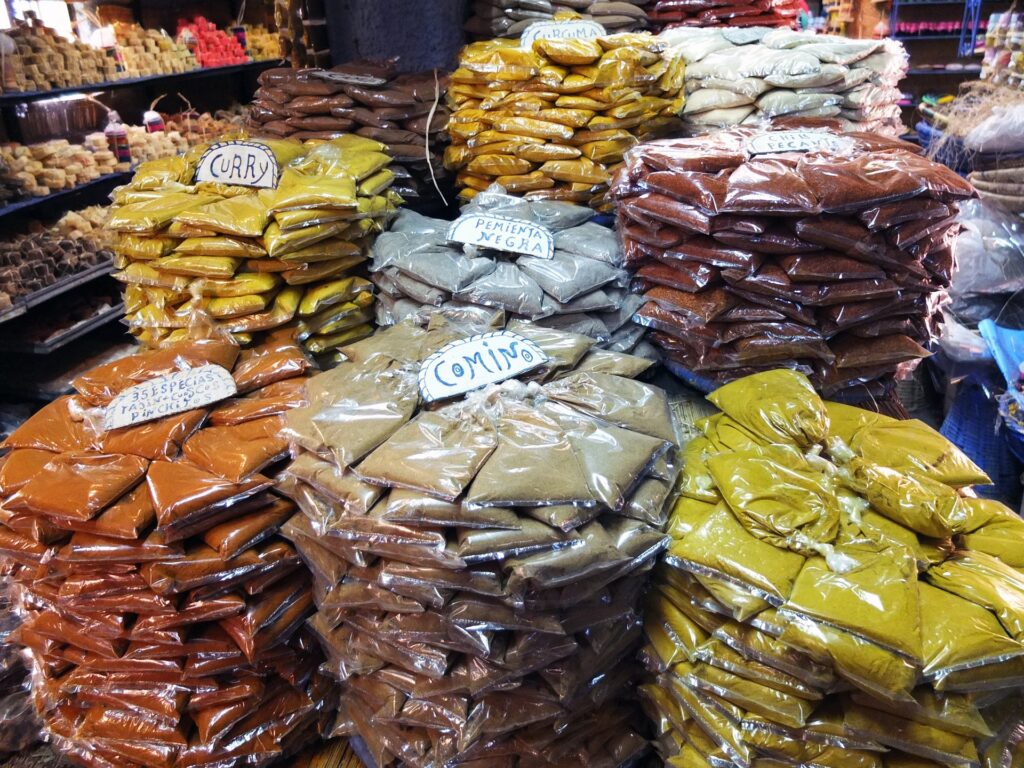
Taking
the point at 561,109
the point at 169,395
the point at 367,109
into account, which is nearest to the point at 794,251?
the point at 561,109

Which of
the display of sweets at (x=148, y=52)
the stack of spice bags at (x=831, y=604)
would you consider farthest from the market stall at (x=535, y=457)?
the display of sweets at (x=148, y=52)

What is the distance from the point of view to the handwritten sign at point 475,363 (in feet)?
4.83

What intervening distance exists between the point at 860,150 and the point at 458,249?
1066 millimetres

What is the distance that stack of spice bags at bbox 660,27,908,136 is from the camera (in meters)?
2.29

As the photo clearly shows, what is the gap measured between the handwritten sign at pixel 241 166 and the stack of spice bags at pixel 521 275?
37 centimetres

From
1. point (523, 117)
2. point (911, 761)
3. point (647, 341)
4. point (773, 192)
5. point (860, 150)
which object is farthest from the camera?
point (523, 117)

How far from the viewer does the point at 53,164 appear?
12.6 ft

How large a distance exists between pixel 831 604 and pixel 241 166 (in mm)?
1876

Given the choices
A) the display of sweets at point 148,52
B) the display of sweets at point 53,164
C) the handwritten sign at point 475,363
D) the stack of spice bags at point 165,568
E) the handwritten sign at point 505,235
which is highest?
the display of sweets at point 148,52

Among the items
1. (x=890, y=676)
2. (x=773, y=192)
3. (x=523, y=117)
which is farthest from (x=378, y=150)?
(x=890, y=676)

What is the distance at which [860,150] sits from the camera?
71.5 inches

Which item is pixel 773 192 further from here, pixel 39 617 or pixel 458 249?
pixel 39 617

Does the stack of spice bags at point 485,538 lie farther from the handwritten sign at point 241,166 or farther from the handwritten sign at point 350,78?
the handwritten sign at point 350,78

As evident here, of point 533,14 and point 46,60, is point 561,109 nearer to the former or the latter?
point 533,14
